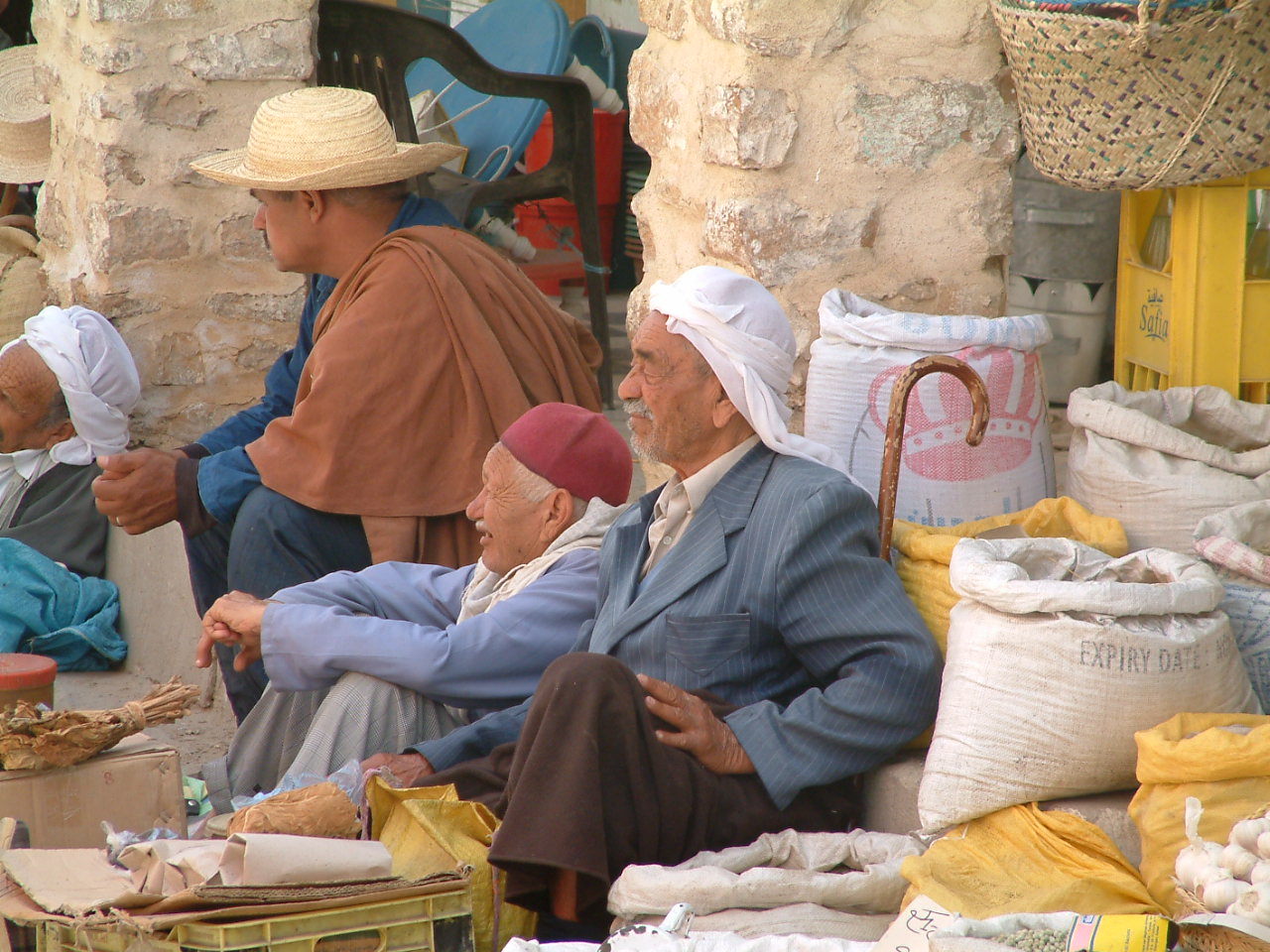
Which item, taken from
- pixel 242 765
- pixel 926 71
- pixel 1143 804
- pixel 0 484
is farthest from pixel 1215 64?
pixel 0 484

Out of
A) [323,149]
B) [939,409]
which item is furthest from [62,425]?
[939,409]

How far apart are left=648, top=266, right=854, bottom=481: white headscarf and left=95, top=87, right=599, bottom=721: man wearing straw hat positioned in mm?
1062

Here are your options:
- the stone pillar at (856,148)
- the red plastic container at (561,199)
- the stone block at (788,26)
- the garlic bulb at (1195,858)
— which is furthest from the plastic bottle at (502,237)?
the garlic bulb at (1195,858)

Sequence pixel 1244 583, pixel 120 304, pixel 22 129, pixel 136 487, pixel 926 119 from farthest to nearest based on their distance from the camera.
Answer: pixel 22 129 → pixel 120 304 → pixel 136 487 → pixel 926 119 → pixel 1244 583

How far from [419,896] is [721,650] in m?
0.67

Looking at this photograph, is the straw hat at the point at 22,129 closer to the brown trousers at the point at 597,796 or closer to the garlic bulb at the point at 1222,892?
the brown trousers at the point at 597,796

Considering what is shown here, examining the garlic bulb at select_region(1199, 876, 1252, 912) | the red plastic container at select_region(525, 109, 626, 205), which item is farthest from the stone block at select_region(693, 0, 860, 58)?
the red plastic container at select_region(525, 109, 626, 205)

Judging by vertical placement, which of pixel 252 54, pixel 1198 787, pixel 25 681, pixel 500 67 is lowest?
pixel 25 681

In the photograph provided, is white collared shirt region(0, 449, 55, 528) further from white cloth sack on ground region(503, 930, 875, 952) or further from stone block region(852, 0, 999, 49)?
white cloth sack on ground region(503, 930, 875, 952)

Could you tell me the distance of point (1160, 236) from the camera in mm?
3270

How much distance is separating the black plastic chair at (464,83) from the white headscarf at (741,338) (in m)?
2.89

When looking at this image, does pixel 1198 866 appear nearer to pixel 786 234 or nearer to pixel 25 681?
pixel 786 234

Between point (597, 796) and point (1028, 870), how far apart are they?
2.04ft

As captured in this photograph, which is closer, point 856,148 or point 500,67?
point 856,148
